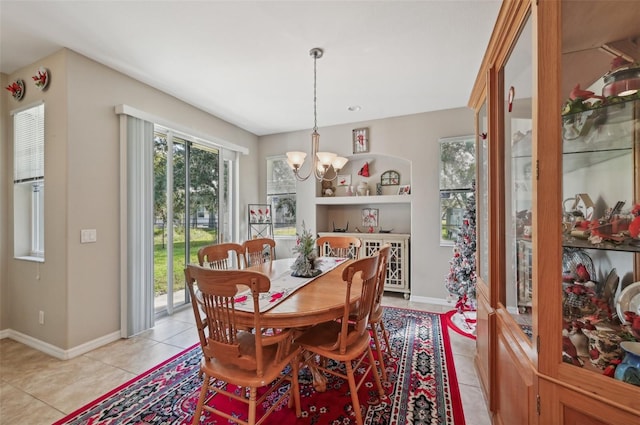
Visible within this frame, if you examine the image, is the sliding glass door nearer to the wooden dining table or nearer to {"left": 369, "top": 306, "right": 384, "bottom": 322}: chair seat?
the wooden dining table

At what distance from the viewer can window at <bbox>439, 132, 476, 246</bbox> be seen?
12.4 ft

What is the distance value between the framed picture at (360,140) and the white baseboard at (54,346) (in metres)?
3.97

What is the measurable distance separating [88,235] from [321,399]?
8.65ft

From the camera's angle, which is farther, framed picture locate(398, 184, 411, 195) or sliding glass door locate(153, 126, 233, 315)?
framed picture locate(398, 184, 411, 195)

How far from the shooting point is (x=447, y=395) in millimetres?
1936

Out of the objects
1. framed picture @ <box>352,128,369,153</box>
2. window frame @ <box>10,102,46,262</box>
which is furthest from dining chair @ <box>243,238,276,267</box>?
framed picture @ <box>352,128,369,153</box>

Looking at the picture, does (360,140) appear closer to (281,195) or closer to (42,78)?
(281,195)

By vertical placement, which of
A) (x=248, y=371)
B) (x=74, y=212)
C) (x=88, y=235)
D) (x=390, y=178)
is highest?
(x=390, y=178)

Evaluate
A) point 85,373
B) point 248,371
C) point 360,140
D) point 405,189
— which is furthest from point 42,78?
point 405,189

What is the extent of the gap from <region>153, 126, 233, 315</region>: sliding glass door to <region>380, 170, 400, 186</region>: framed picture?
2702 millimetres

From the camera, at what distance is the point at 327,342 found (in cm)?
176

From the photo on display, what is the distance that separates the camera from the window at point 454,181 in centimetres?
378

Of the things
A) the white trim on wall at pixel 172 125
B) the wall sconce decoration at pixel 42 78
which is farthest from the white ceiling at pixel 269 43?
the white trim on wall at pixel 172 125

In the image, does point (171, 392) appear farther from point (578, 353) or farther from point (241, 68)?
point (241, 68)
